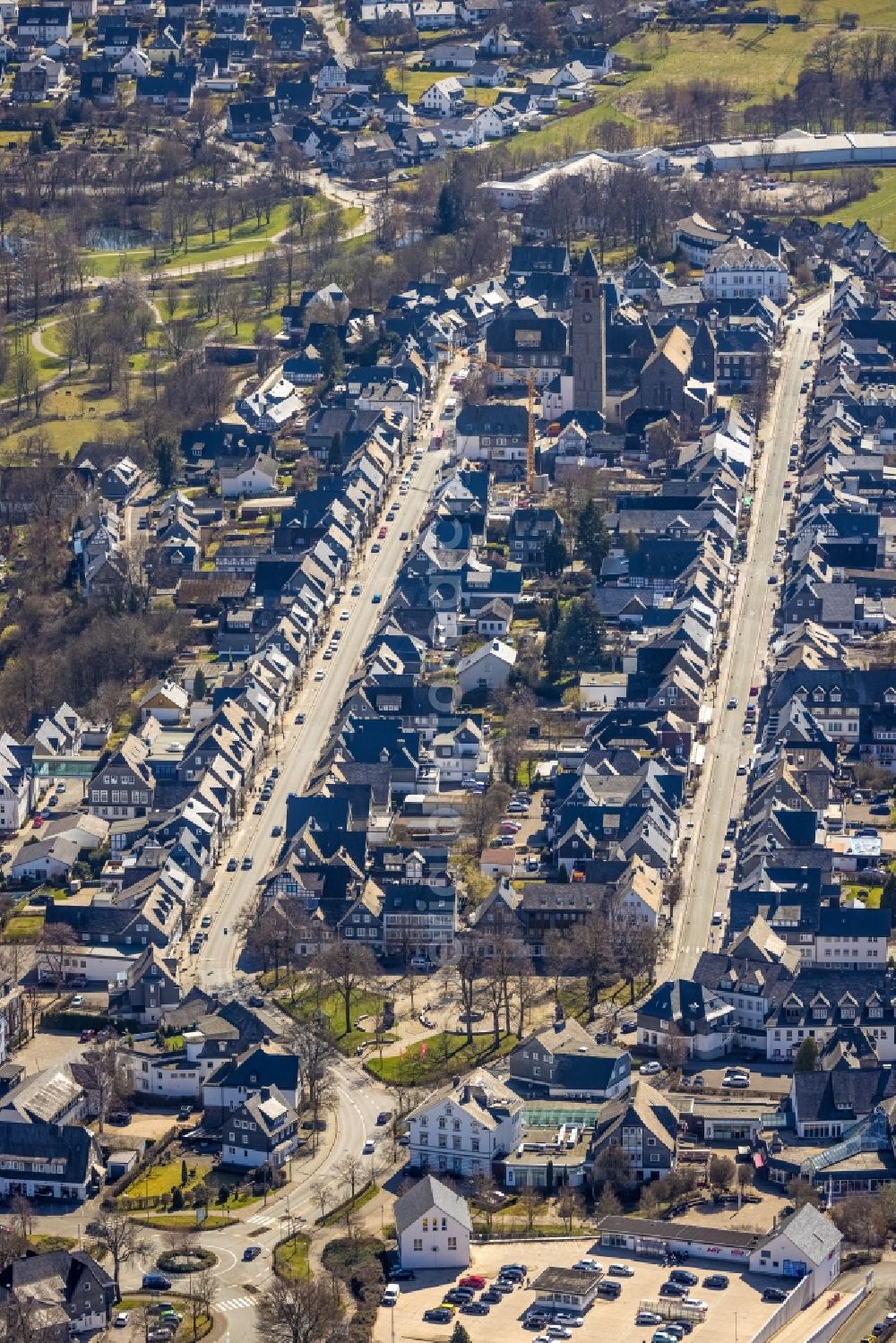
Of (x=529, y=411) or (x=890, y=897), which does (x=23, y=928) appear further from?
(x=529, y=411)

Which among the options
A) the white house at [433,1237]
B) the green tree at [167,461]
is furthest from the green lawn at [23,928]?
the green tree at [167,461]

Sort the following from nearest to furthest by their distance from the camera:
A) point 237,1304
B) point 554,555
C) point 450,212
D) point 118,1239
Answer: point 237,1304 < point 118,1239 < point 554,555 < point 450,212

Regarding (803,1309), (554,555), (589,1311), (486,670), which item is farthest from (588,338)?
(589,1311)

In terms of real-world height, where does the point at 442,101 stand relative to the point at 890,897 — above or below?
below

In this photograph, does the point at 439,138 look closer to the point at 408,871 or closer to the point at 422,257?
the point at 422,257

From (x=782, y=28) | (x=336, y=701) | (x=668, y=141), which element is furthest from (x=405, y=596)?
(x=782, y=28)

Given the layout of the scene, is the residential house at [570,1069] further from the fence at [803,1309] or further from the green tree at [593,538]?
the green tree at [593,538]
